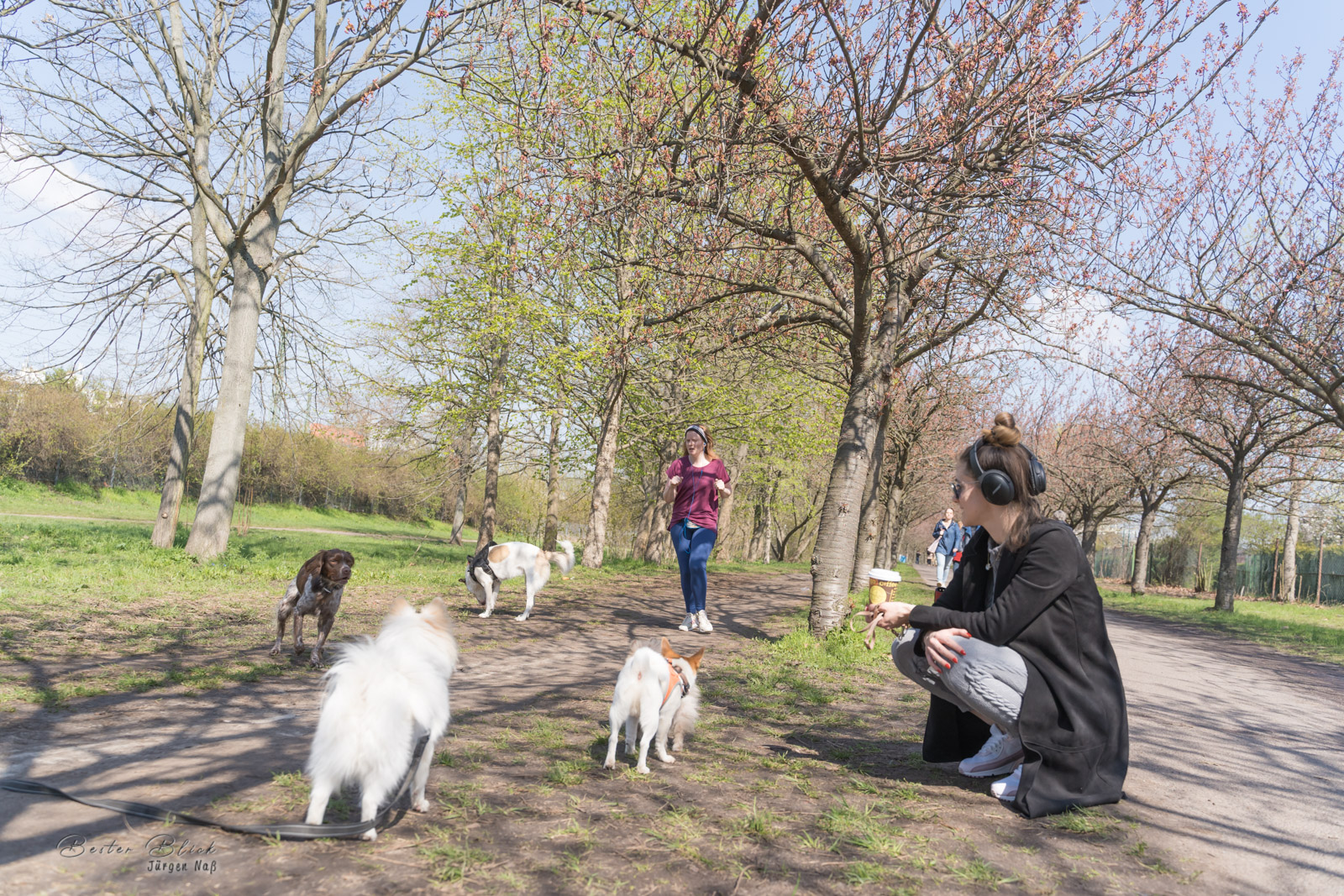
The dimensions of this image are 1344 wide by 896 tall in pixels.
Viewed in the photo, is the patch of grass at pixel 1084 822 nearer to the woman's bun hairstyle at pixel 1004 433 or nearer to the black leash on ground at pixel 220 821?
the woman's bun hairstyle at pixel 1004 433

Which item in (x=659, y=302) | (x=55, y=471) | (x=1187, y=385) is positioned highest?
(x=1187, y=385)

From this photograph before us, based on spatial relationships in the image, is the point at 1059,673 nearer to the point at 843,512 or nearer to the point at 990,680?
the point at 990,680

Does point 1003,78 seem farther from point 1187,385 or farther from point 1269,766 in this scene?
point 1187,385

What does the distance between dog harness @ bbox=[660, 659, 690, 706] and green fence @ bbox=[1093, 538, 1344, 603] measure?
1314 inches

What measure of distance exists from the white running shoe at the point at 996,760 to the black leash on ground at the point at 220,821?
2.85 metres

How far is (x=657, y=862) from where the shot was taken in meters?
2.67

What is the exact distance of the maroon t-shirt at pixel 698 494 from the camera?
8.30 m

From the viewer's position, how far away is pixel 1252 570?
35438mm

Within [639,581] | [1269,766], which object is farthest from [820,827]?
[639,581]

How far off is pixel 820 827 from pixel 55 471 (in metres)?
38.5

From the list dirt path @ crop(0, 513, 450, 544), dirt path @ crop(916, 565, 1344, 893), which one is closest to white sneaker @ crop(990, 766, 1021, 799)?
dirt path @ crop(916, 565, 1344, 893)

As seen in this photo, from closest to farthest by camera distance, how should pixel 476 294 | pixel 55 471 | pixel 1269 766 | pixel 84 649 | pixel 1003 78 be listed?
pixel 1269 766, pixel 84 649, pixel 1003 78, pixel 476 294, pixel 55 471

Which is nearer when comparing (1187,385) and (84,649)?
(84,649)

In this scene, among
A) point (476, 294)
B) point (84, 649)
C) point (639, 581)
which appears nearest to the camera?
point (84, 649)
